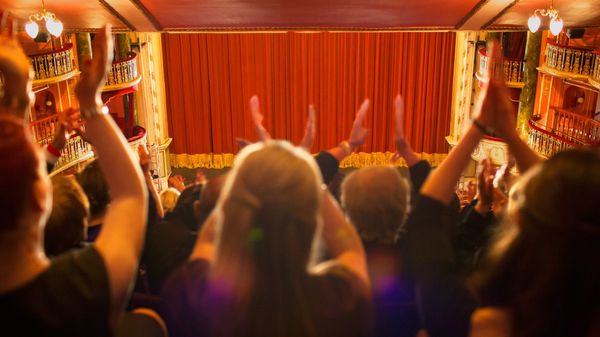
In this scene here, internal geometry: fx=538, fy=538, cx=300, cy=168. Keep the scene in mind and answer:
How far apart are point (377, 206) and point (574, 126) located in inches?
354

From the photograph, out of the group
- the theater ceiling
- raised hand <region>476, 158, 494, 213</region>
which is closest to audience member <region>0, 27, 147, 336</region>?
raised hand <region>476, 158, 494, 213</region>

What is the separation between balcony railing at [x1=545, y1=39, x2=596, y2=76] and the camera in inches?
350

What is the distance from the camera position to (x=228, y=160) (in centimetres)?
1337

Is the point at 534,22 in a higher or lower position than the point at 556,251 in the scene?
higher

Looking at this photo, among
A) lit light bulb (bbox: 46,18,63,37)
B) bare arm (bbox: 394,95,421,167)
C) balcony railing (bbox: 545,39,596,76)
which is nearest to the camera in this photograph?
bare arm (bbox: 394,95,421,167)

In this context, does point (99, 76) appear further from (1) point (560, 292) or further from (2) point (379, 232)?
(1) point (560, 292)

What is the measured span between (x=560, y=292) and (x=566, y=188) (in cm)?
19

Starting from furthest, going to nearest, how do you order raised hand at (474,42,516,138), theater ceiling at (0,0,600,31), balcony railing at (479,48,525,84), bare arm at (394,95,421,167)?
balcony railing at (479,48,525,84) < theater ceiling at (0,0,600,31) < bare arm at (394,95,421,167) < raised hand at (474,42,516,138)

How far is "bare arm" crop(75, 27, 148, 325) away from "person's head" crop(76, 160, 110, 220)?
30.5 inches

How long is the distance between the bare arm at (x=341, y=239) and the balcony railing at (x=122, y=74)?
32.4ft

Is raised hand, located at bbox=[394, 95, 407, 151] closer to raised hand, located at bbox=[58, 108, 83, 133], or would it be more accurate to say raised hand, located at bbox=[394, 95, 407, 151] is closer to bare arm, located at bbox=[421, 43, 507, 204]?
bare arm, located at bbox=[421, 43, 507, 204]

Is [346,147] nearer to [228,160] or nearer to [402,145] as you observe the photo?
[402,145]

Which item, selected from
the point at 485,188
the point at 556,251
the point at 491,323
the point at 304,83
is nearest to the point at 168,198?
the point at 485,188

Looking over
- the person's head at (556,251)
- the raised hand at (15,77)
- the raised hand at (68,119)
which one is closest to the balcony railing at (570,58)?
the raised hand at (68,119)
